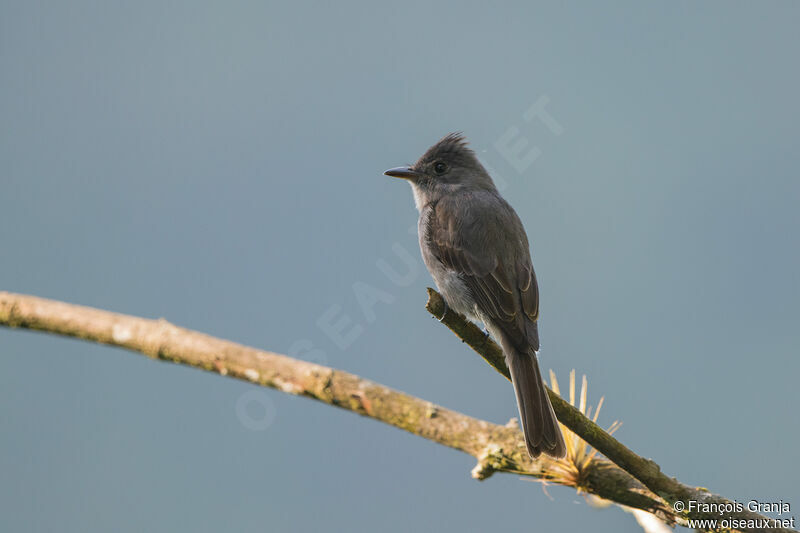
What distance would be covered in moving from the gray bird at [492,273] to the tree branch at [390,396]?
101mm

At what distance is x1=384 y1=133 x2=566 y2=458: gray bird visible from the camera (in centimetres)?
275

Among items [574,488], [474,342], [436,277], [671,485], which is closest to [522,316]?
[474,342]

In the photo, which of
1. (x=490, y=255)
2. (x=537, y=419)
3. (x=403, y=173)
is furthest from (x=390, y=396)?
(x=403, y=173)

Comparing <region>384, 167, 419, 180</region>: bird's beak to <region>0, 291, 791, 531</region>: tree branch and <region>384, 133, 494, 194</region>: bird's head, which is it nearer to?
<region>384, 133, 494, 194</region>: bird's head

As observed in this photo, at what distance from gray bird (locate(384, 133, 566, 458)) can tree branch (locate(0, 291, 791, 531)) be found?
0.10 metres

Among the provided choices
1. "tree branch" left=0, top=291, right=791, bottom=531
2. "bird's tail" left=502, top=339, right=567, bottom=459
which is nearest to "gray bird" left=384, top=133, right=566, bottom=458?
"bird's tail" left=502, top=339, right=567, bottom=459

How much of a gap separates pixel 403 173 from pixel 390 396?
5.11ft

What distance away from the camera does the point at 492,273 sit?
330 centimetres

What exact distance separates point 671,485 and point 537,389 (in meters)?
0.59

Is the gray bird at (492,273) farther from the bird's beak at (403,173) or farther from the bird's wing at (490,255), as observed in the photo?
the bird's beak at (403,173)

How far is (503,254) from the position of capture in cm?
338

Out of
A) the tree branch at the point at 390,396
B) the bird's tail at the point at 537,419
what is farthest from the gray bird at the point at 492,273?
the tree branch at the point at 390,396

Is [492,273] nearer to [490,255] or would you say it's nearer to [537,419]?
[490,255]

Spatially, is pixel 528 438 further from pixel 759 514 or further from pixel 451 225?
pixel 451 225
